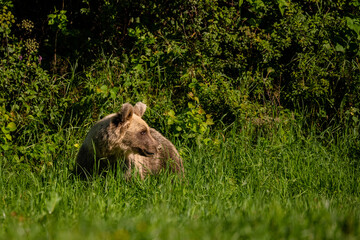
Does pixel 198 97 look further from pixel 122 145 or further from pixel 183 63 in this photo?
pixel 122 145

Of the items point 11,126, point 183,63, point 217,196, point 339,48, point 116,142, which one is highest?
point 339,48

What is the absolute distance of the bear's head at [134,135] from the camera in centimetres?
511

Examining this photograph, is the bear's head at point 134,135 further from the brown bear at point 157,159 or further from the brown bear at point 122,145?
the brown bear at point 157,159

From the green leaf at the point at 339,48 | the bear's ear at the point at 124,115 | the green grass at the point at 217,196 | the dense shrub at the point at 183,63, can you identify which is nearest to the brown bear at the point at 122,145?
the bear's ear at the point at 124,115

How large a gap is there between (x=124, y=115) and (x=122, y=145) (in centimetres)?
41

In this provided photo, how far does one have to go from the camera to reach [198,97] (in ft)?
23.3

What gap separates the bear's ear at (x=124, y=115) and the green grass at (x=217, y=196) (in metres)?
0.65

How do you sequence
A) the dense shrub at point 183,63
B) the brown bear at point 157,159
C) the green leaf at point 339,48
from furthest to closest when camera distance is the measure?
the green leaf at point 339,48 → the dense shrub at point 183,63 → the brown bear at point 157,159

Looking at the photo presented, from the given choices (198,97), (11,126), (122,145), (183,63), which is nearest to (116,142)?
(122,145)

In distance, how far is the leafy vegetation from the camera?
4805 millimetres

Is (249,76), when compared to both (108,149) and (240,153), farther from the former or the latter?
(108,149)

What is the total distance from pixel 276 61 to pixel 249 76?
80cm

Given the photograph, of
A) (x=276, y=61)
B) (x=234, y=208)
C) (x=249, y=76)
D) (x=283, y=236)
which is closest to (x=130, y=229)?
(x=283, y=236)

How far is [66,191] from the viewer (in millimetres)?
4281
